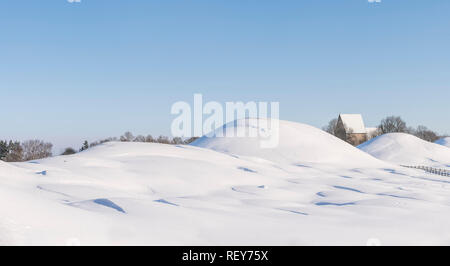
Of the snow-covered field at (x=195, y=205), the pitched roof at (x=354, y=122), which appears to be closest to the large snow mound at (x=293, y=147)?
the snow-covered field at (x=195, y=205)

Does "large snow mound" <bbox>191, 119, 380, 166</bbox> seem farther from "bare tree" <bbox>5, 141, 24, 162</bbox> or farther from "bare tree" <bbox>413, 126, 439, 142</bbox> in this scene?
"bare tree" <bbox>413, 126, 439, 142</bbox>

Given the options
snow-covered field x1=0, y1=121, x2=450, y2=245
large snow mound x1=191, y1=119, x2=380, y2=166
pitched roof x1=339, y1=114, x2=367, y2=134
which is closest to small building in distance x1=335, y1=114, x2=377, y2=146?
pitched roof x1=339, y1=114, x2=367, y2=134

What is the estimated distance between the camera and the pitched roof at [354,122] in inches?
4218

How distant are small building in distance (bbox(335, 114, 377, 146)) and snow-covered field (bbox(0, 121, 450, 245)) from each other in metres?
68.1

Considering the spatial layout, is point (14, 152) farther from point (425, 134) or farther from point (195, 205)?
point (425, 134)

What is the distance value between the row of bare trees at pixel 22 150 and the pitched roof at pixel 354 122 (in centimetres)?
7160

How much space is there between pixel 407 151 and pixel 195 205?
62816mm

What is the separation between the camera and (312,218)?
13203 millimetres

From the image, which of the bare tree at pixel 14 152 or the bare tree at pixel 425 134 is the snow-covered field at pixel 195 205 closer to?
the bare tree at pixel 14 152

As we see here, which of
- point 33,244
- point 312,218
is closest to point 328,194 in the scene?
point 312,218

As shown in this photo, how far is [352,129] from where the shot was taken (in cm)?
10569

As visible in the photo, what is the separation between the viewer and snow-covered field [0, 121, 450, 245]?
28.6 feet

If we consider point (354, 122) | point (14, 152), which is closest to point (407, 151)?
point (354, 122)
